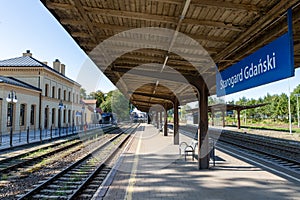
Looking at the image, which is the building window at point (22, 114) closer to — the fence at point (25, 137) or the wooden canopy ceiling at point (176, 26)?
the fence at point (25, 137)

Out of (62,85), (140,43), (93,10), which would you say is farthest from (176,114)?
(62,85)

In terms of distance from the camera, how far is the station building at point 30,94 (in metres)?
22.4

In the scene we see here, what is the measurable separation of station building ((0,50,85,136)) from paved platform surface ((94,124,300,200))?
600 inches

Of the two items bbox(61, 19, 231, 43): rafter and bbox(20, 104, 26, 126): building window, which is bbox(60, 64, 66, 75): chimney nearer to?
bbox(20, 104, 26, 126): building window

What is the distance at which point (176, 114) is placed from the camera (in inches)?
642

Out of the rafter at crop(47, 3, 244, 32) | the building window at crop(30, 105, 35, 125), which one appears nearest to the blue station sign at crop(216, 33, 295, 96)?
the rafter at crop(47, 3, 244, 32)

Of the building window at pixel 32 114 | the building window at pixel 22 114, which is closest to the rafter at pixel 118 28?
the building window at pixel 22 114

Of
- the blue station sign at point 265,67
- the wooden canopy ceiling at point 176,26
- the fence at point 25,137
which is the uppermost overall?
the wooden canopy ceiling at point 176,26

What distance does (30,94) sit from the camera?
2636 centimetres

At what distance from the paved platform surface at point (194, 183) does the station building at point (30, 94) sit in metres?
15.2

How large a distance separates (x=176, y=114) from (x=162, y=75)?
7797 millimetres

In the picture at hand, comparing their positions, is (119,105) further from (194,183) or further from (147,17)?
(147,17)

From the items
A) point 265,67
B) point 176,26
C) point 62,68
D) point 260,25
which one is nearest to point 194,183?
point 265,67

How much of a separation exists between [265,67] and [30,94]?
26.4 meters
